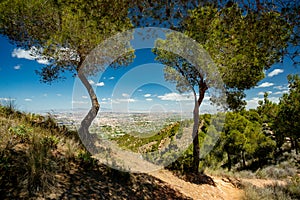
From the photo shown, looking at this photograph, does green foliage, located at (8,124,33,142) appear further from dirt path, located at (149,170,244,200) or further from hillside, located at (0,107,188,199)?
dirt path, located at (149,170,244,200)

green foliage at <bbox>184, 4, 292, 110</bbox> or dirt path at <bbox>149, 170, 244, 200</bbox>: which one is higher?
green foliage at <bbox>184, 4, 292, 110</bbox>

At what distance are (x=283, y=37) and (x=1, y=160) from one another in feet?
18.6

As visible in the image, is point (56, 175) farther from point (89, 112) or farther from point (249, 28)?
point (249, 28)

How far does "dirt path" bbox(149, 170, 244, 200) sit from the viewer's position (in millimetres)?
6137

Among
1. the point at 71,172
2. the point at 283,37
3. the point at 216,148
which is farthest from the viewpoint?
the point at 216,148

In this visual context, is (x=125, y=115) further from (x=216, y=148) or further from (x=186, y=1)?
(x=216, y=148)

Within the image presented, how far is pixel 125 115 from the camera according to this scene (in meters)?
7.66

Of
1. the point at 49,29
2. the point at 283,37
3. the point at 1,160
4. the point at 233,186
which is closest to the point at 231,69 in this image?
the point at 283,37

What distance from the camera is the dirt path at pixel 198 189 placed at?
6.14 m

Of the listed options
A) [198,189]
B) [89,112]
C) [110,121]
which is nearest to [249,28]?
[198,189]

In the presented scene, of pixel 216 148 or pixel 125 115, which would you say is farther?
pixel 216 148

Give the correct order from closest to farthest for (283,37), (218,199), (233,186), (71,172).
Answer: (283,37), (71,172), (218,199), (233,186)

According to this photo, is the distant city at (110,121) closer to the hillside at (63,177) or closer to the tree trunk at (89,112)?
the tree trunk at (89,112)

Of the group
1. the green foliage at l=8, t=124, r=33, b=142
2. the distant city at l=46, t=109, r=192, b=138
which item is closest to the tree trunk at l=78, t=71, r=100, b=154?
the distant city at l=46, t=109, r=192, b=138
